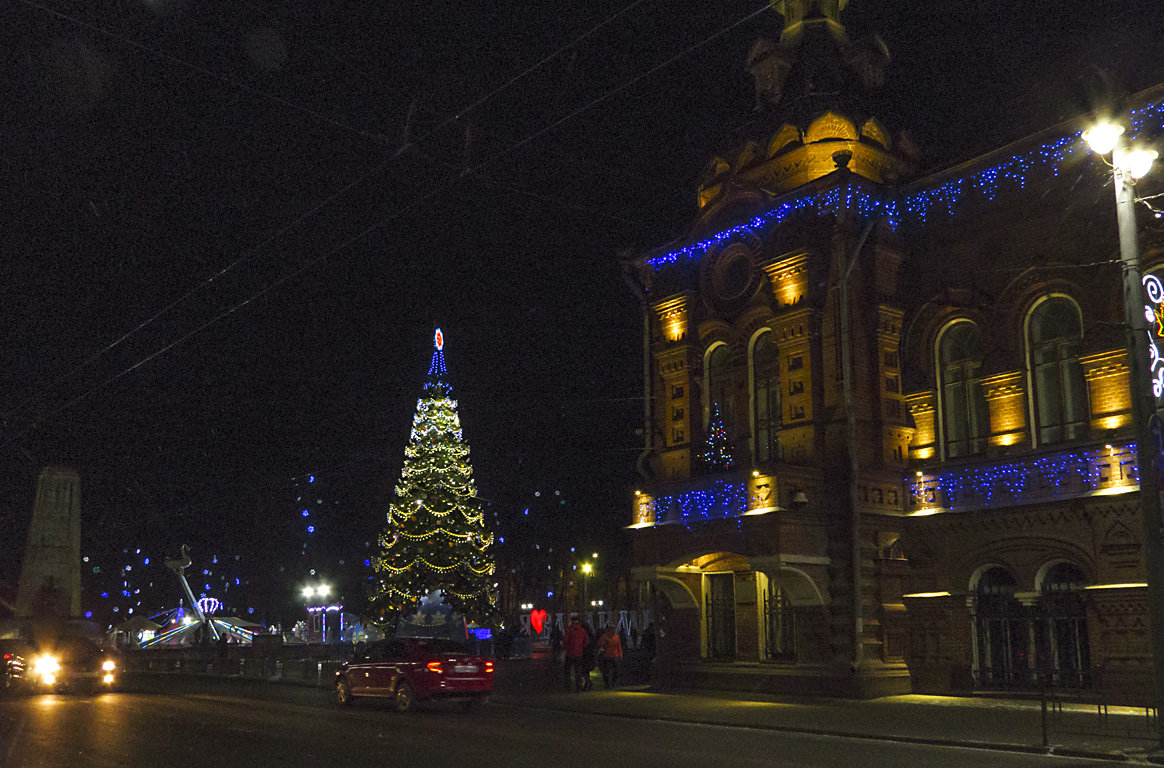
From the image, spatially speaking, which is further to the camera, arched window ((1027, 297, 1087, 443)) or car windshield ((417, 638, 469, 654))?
car windshield ((417, 638, 469, 654))

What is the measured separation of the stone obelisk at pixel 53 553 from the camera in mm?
35312

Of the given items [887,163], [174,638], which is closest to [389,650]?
[887,163]

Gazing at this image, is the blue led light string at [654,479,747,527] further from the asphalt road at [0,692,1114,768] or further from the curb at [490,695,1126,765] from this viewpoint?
the asphalt road at [0,692,1114,768]

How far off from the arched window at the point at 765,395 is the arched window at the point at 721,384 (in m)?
0.77

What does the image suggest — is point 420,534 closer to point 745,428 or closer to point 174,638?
point 745,428

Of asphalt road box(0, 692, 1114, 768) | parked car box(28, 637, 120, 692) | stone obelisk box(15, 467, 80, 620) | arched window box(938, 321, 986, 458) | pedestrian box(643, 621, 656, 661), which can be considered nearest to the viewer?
asphalt road box(0, 692, 1114, 768)

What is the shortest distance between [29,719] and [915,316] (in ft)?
60.4

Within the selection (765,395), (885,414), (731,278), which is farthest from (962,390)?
(731,278)

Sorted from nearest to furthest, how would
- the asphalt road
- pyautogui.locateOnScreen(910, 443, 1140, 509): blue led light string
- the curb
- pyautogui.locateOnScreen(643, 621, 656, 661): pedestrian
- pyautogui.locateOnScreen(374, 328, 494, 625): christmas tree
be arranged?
1. the asphalt road
2. the curb
3. pyautogui.locateOnScreen(910, 443, 1140, 509): blue led light string
4. pyautogui.locateOnScreen(643, 621, 656, 661): pedestrian
5. pyautogui.locateOnScreen(374, 328, 494, 625): christmas tree

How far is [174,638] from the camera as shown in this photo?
5553 centimetres

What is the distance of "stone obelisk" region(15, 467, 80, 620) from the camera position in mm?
35312

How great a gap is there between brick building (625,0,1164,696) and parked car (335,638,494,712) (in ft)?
18.4

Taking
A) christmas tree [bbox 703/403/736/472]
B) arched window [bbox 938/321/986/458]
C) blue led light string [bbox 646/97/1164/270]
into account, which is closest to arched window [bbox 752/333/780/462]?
christmas tree [bbox 703/403/736/472]

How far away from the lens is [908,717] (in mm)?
17844
